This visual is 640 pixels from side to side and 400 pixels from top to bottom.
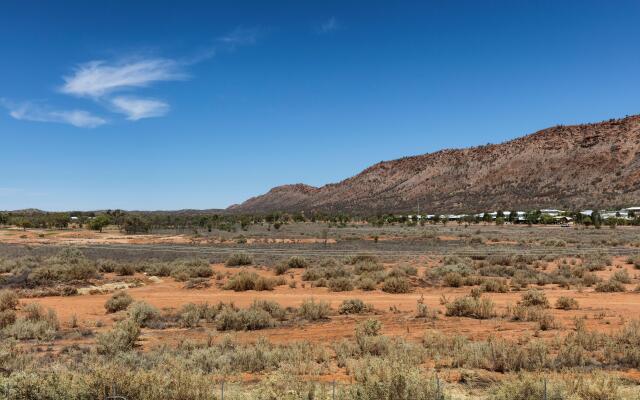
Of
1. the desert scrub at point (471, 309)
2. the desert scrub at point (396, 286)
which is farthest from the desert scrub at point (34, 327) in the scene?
the desert scrub at point (396, 286)

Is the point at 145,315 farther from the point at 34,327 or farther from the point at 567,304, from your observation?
the point at 567,304

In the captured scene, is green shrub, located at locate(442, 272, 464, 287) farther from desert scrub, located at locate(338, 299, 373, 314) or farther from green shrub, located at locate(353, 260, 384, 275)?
desert scrub, located at locate(338, 299, 373, 314)

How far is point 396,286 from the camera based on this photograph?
23.3 m

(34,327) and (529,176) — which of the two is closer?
(34,327)

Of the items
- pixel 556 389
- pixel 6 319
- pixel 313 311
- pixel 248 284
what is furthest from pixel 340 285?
pixel 556 389

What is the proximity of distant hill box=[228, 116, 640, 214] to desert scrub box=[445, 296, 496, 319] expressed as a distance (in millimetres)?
92495

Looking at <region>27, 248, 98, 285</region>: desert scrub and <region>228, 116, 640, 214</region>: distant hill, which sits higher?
<region>228, 116, 640, 214</region>: distant hill

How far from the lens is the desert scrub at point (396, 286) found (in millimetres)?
23297

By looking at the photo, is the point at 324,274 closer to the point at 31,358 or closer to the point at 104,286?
the point at 104,286

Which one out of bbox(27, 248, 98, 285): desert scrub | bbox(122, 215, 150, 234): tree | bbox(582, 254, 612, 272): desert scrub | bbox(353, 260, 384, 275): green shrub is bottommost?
bbox(582, 254, 612, 272): desert scrub

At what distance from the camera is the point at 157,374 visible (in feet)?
27.9

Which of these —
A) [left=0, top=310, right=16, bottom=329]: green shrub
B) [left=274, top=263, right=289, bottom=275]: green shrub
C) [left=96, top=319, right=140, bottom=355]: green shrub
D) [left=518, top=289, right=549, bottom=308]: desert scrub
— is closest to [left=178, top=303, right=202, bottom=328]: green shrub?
[left=96, top=319, right=140, bottom=355]: green shrub

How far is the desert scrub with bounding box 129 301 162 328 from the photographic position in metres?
15.9

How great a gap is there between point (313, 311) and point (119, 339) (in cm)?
650
